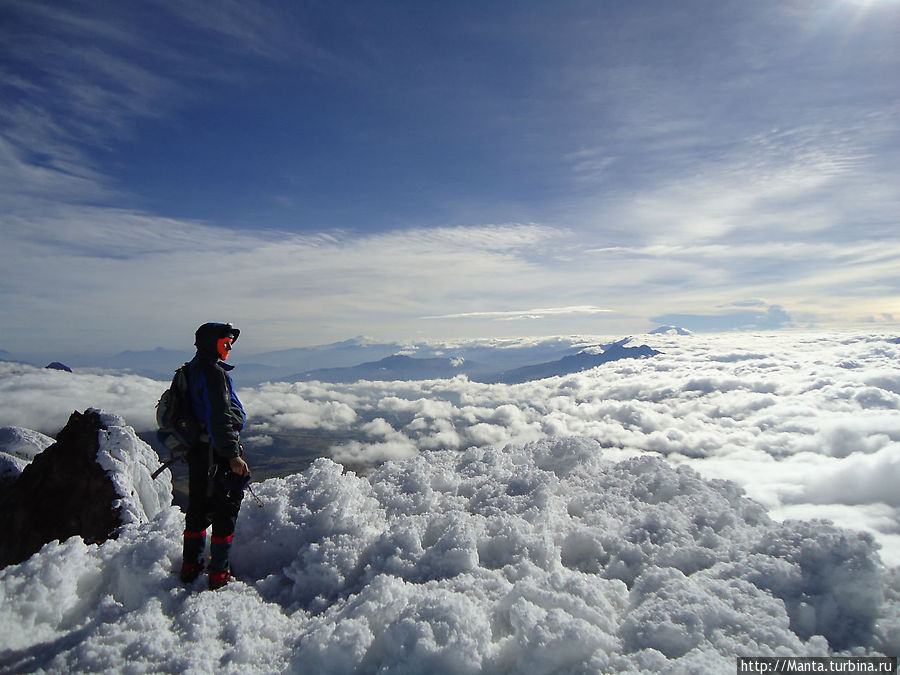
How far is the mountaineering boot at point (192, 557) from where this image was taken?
5684 mm

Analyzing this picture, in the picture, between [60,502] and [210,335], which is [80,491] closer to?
[60,502]

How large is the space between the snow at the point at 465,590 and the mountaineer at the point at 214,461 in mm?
392

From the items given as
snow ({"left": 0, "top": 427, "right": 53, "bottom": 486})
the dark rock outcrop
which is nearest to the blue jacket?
the dark rock outcrop

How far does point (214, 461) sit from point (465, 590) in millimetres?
3944

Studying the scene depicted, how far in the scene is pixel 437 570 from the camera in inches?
231

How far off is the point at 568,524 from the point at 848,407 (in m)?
248

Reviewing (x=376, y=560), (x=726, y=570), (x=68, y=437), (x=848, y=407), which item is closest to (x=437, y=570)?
(x=376, y=560)

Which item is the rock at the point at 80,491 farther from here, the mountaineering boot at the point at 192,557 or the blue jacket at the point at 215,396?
the blue jacket at the point at 215,396

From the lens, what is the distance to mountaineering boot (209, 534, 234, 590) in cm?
571

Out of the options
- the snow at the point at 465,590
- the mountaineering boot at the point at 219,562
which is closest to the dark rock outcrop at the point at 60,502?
the snow at the point at 465,590

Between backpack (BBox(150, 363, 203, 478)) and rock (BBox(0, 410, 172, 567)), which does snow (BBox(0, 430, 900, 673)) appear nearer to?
backpack (BBox(150, 363, 203, 478))

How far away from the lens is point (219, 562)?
5.81m

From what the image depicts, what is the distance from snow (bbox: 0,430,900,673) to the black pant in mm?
598

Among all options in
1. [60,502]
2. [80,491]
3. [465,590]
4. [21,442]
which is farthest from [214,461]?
[21,442]
